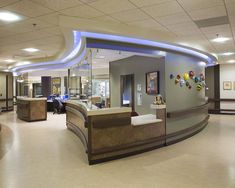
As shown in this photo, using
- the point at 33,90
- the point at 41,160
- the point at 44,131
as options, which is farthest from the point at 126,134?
the point at 33,90

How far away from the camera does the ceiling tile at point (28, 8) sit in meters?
3.54

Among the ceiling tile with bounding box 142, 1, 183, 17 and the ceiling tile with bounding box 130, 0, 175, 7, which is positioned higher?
the ceiling tile with bounding box 142, 1, 183, 17

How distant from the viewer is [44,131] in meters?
7.73

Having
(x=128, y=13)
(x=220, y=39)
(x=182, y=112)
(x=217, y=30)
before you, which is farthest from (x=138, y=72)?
(x=128, y=13)

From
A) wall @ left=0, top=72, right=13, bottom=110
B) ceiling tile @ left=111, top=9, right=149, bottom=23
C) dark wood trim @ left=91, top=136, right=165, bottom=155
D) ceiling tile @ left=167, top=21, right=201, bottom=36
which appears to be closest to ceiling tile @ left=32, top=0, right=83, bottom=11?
ceiling tile @ left=111, top=9, right=149, bottom=23

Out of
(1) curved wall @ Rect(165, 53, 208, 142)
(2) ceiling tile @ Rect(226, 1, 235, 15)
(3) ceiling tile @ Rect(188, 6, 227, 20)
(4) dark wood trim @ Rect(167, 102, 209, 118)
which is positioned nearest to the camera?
(2) ceiling tile @ Rect(226, 1, 235, 15)

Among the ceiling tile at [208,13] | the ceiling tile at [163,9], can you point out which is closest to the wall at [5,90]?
the ceiling tile at [163,9]

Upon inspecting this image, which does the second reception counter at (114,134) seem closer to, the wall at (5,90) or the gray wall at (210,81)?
the gray wall at (210,81)

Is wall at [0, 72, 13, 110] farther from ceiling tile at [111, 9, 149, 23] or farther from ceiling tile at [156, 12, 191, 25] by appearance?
ceiling tile at [156, 12, 191, 25]

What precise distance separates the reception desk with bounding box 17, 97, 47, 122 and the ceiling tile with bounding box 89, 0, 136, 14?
286 inches

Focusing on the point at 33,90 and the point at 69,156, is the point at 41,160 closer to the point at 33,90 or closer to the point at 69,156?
the point at 69,156

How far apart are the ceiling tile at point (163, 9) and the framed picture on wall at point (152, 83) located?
119 inches

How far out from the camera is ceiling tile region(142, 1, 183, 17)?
3650mm

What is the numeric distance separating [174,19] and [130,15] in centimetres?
96
